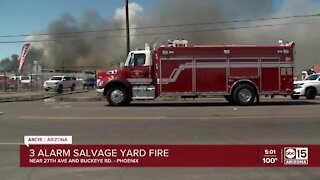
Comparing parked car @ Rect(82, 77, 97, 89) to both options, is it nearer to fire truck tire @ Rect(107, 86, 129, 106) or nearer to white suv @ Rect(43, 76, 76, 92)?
white suv @ Rect(43, 76, 76, 92)

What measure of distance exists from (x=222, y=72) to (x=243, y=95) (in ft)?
4.55

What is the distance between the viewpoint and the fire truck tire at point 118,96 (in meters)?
20.8

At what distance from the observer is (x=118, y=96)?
68.4 feet

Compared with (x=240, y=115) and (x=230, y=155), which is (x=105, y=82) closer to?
(x=240, y=115)

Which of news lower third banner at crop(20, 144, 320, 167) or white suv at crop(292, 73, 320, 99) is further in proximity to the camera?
white suv at crop(292, 73, 320, 99)

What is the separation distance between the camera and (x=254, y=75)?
67.6 ft

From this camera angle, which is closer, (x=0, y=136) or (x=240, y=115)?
(x=0, y=136)

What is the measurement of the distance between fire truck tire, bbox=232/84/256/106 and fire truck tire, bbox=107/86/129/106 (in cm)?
485

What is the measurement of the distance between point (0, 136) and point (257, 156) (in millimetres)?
7553

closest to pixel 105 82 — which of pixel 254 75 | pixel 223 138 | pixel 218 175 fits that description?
pixel 254 75

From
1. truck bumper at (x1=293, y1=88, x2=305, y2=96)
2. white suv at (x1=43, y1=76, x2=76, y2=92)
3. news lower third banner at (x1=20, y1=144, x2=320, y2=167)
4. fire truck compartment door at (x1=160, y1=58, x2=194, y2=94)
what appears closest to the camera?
news lower third banner at (x1=20, y1=144, x2=320, y2=167)

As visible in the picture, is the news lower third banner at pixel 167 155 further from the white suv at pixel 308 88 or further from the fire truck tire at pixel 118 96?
the white suv at pixel 308 88

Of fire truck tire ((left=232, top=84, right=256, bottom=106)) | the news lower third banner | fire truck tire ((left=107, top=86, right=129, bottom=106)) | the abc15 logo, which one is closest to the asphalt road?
the news lower third banner

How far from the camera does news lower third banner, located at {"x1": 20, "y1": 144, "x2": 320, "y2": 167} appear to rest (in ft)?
16.7
